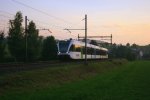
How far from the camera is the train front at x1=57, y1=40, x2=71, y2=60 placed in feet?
186

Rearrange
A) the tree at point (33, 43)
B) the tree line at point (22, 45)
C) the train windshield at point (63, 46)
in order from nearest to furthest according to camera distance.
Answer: the train windshield at point (63, 46) < the tree line at point (22, 45) < the tree at point (33, 43)

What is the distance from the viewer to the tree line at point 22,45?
70.2 m

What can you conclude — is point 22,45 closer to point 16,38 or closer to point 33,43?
point 16,38

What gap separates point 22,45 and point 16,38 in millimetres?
3221

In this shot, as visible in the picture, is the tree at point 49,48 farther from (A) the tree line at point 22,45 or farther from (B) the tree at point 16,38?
(B) the tree at point 16,38

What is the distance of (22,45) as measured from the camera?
76.5 m

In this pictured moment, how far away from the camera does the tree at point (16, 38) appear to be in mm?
74750

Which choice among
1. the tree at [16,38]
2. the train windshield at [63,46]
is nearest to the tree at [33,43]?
the tree at [16,38]

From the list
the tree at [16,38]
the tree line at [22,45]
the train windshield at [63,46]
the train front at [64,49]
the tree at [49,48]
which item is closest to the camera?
the train front at [64,49]

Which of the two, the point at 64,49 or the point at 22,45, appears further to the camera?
the point at 22,45

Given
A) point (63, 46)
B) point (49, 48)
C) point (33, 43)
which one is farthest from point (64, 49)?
point (33, 43)

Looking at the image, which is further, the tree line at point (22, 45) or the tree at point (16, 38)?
the tree at point (16, 38)

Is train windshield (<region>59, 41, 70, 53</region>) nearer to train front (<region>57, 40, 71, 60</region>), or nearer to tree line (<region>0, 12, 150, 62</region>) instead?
train front (<region>57, 40, 71, 60</region>)

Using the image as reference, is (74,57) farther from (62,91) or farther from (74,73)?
(62,91)
